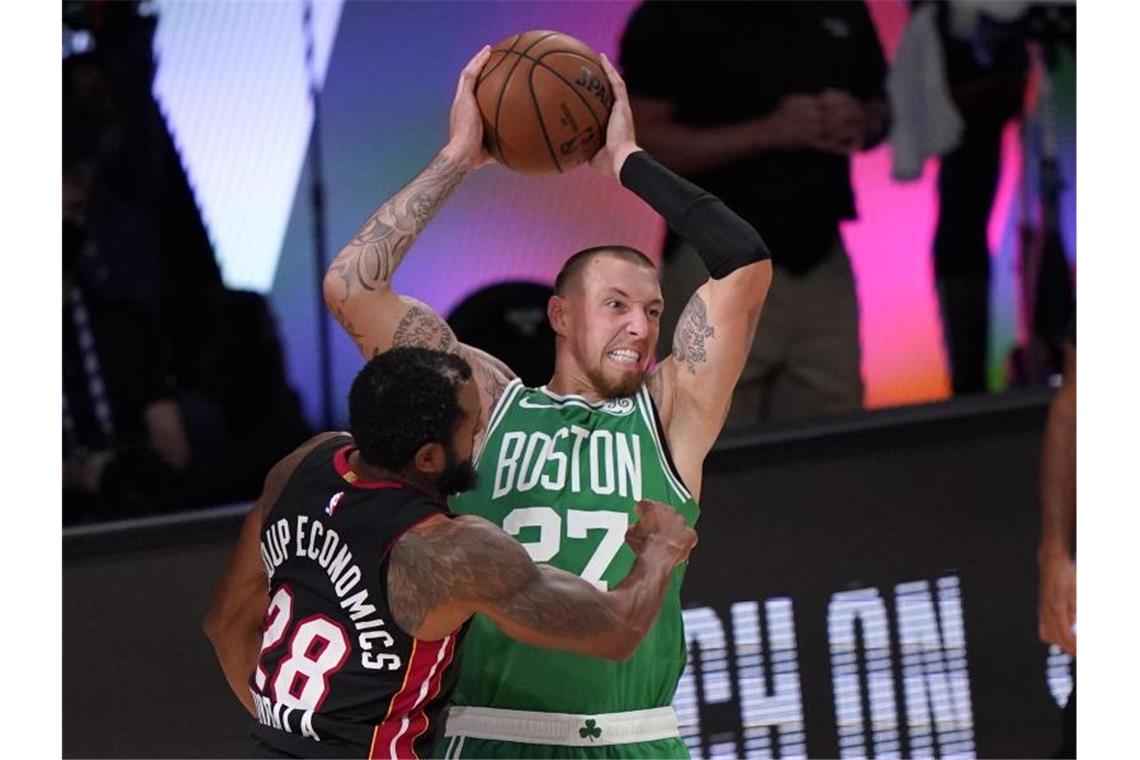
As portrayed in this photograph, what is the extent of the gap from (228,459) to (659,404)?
4.50 ft

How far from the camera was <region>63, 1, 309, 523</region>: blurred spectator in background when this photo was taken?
4.27 meters

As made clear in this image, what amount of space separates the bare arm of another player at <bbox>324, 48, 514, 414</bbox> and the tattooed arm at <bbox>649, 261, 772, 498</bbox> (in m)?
0.36

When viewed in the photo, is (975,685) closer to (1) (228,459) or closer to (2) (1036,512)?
(2) (1036,512)

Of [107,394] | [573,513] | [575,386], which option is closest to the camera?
[573,513]

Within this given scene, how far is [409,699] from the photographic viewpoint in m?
2.90

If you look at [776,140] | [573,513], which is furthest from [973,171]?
[573,513]

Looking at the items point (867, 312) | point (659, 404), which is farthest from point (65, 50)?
point (867, 312)

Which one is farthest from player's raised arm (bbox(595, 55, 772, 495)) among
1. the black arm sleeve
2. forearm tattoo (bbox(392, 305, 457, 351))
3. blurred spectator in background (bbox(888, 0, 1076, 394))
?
blurred spectator in background (bbox(888, 0, 1076, 394))

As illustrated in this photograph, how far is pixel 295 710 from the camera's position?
9.48 feet

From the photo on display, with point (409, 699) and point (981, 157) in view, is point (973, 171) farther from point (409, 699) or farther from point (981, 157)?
point (409, 699)

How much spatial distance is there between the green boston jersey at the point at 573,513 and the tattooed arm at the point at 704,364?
0.04 meters

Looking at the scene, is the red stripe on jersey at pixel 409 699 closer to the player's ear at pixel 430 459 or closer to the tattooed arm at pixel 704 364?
the player's ear at pixel 430 459

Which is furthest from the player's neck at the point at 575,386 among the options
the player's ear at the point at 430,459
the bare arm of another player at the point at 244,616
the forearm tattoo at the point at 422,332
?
the player's ear at the point at 430,459

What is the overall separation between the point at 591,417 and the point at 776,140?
4.77ft
